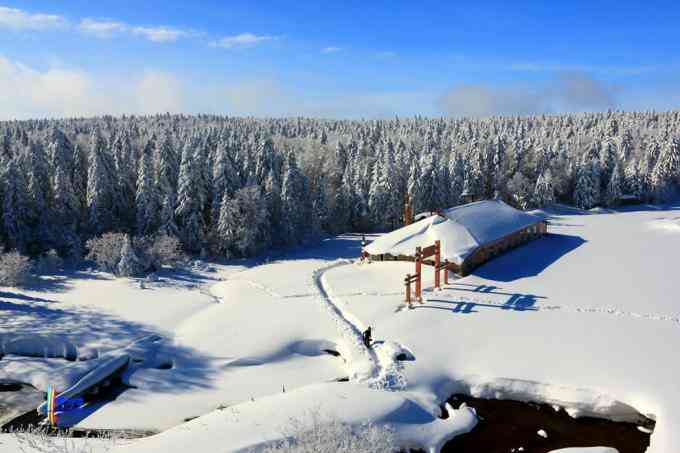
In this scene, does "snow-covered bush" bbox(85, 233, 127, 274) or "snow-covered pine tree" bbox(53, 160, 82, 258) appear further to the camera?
"snow-covered pine tree" bbox(53, 160, 82, 258)

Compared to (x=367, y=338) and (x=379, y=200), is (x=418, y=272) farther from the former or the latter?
(x=379, y=200)

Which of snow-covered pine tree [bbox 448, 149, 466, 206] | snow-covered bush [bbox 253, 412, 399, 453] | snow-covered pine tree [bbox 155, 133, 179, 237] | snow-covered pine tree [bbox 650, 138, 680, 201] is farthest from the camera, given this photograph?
snow-covered pine tree [bbox 650, 138, 680, 201]

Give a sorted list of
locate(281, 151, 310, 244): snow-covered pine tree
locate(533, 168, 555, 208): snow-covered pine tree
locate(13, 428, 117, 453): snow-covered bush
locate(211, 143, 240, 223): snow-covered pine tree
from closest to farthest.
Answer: locate(13, 428, 117, 453): snow-covered bush < locate(211, 143, 240, 223): snow-covered pine tree < locate(281, 151, 310, 244): snow-covered pine tree < locate(533, 168, 555, 208): snow-covered pine tree

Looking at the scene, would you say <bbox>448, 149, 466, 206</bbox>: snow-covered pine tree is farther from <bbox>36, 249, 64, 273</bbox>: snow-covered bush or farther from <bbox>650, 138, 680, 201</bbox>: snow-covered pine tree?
<bbox>36, 249, 64, 273</bbox>: snow-covered bush

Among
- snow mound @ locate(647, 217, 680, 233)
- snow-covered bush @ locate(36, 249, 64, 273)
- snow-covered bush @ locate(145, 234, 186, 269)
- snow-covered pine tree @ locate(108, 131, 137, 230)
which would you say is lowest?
snow-covered bush @ locate(36, 249, 64, 273)

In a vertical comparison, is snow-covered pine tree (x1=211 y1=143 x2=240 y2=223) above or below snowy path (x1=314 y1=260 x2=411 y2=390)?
above

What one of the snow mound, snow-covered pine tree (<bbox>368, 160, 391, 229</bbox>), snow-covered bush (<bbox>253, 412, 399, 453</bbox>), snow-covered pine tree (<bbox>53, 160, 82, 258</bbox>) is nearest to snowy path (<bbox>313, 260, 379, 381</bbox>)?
snow-covered bush (<bbox>253, 412, 399, 453</bbox>)

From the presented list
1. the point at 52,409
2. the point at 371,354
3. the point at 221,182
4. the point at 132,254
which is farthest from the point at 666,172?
the point at 52,409

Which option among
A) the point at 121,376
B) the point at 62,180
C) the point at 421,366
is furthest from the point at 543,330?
the point at 62,180
